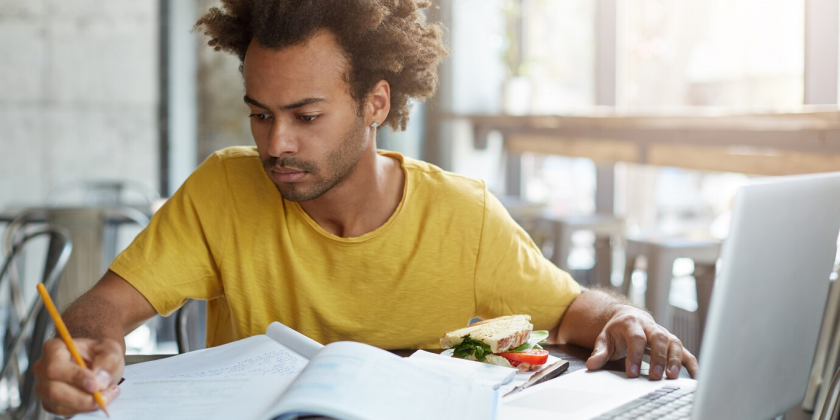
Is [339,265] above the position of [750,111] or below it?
below

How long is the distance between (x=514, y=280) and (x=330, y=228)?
33cm

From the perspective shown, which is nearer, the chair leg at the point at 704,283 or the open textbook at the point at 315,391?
the open textbook at the point at 315,391

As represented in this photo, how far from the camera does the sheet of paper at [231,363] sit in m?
0.99

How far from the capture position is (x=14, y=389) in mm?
3236

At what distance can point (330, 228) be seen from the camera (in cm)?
146

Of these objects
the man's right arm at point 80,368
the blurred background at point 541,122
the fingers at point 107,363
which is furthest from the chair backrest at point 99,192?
the fingers at point 107,363

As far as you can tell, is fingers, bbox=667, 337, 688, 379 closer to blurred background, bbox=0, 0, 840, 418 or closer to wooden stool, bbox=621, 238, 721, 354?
blurred background, bbox=0, 0, 840, 418

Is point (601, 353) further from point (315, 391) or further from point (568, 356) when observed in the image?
point (315, 391)

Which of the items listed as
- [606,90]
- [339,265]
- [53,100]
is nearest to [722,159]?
[606,90]

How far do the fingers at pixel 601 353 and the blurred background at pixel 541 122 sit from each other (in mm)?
789

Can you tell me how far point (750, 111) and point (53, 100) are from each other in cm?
402

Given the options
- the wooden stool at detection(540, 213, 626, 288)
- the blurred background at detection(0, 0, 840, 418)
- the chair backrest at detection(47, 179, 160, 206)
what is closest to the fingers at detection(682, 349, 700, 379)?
the blurred background at detection(0, 0, 840, 418)

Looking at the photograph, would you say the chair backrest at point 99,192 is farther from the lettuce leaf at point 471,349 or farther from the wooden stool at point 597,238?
the lettuce leaf at point 471,349

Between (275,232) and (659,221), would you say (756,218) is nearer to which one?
(275,232)
